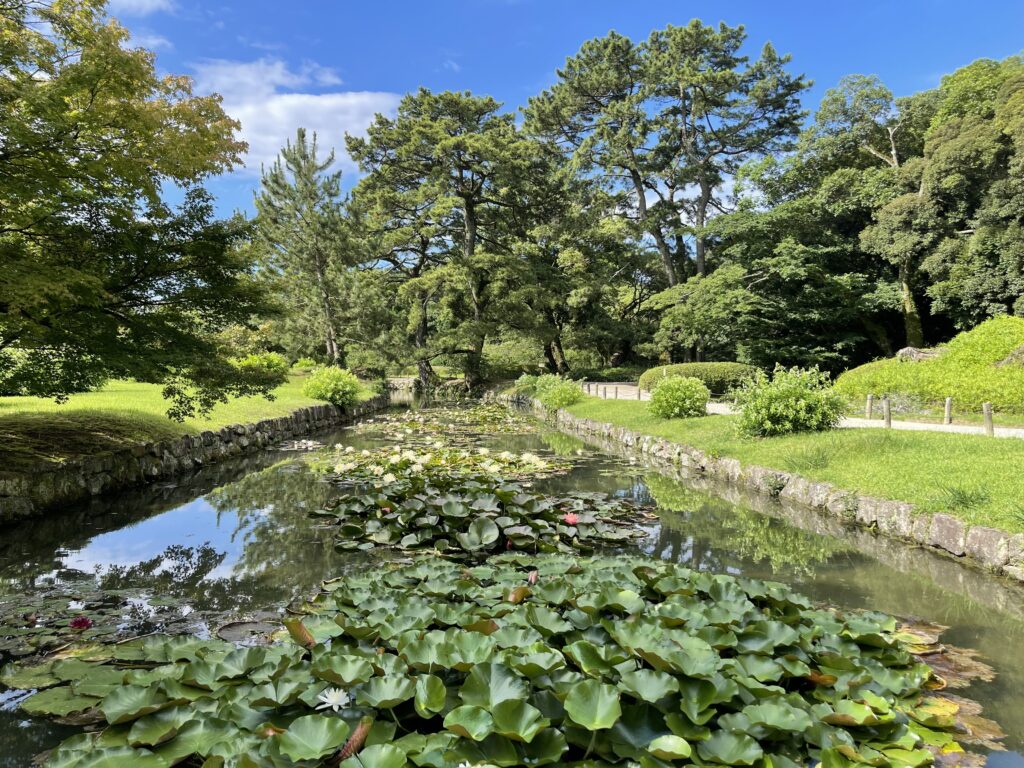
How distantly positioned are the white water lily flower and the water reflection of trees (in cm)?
360

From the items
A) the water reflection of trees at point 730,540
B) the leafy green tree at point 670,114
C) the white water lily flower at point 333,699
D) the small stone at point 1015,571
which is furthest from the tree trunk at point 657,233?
the white water lily flower at point 333,699

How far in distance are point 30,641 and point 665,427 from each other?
10524 mm

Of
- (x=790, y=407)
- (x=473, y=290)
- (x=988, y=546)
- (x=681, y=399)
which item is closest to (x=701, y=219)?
(x=473, y=290)

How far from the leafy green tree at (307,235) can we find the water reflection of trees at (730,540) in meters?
23.3

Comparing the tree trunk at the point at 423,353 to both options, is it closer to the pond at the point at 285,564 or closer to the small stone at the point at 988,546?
the pond at the point at 285,564

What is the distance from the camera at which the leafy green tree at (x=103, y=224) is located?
16.9ft

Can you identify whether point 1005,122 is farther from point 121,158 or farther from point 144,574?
point 144,574

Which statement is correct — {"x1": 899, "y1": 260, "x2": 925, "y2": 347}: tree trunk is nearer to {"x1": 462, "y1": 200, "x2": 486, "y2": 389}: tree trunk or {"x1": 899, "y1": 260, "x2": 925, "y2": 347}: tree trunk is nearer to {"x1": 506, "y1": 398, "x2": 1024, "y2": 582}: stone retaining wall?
{"x1": 462, "y1": 200, "x2": 486, "y2": 389}: tree trunk

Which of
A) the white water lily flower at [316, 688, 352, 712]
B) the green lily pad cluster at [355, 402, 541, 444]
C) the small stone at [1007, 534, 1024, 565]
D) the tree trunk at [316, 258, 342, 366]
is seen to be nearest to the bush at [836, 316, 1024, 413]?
the green lily pad cluster at [355, 402, 541, 444]

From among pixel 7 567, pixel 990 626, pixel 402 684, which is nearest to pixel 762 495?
pixel 990 626

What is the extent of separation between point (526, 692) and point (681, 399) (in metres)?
11.4

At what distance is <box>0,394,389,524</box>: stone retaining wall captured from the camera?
252 inches

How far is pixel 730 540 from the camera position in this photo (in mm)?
5820

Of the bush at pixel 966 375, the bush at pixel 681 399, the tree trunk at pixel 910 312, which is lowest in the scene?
the bush at pixel 681 399
